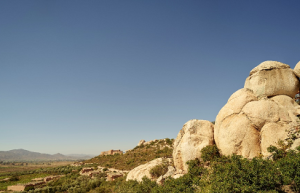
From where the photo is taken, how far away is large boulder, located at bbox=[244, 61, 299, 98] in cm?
1623

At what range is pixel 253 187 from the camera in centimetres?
888

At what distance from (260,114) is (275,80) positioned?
407cm

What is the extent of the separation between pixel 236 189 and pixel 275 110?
30.3 feet

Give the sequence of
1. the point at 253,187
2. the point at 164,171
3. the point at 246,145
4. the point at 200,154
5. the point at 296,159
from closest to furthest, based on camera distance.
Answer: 1. the point at 253,187
2. the point at 296,159
3. the point at 246,145
4. the point at 200,154
5. the point at 164,171

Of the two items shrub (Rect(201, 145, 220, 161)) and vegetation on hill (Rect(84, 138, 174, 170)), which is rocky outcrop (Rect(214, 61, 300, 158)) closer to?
shrub (Rect(201, 145, 220, 161))

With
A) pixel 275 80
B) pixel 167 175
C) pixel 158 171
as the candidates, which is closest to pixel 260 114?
pixel 275 80

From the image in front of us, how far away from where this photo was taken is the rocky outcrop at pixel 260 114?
14.2 m

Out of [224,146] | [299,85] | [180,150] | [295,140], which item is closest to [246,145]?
[224,146]

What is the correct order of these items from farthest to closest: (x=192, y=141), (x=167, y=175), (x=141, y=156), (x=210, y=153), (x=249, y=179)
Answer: (x=141, y=156)
(x=167, y=175)
(x=192, y=141)
(x=210, y=153)
(x=249, y=179)

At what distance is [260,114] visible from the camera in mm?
14898

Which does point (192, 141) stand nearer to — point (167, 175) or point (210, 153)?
point (210, 153)

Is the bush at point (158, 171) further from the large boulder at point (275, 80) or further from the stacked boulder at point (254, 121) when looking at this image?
the large boulder at point (275, 80)

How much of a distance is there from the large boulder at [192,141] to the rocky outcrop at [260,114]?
1.05 metres

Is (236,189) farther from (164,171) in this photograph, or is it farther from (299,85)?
(299,85)
